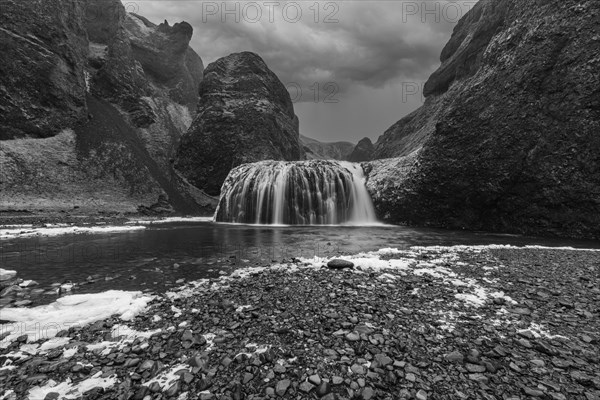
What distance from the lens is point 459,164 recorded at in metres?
25.5

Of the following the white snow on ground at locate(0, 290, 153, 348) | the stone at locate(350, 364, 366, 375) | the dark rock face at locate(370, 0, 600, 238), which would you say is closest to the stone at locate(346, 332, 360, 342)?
the stone at locate(350, 364, 366, 375)

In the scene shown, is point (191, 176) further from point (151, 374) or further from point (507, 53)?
point (151, 374)

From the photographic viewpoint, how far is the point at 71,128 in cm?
4822

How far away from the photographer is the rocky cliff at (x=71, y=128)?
38750mm

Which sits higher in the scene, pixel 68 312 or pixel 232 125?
pixel 232 125

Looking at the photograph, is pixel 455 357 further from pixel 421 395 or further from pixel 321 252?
pixel 321 252

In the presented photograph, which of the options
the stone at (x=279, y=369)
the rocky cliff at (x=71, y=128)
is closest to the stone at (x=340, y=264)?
the stone at (x=279, y=369)

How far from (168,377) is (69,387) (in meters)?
1.21

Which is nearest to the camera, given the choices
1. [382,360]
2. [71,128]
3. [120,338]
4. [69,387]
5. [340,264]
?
[69,387]

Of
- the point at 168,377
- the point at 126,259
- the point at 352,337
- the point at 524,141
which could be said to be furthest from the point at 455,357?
the point at 524,141

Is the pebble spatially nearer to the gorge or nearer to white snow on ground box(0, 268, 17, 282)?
the gorge

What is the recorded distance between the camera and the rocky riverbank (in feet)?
11.3

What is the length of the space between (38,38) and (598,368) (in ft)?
242

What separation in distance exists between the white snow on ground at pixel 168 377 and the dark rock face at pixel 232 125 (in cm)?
6514
